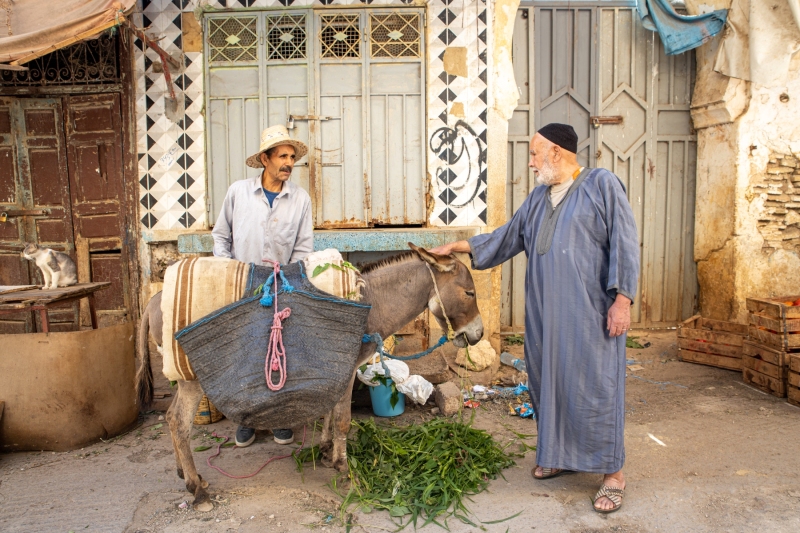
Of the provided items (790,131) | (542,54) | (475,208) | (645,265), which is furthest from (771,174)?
(475,208)

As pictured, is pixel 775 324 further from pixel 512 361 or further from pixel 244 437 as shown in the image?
pixel 244 437

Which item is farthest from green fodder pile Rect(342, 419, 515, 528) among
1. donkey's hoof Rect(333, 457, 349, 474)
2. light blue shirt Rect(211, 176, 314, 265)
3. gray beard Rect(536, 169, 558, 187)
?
gray beard Rect(536, 169, 558, 187)

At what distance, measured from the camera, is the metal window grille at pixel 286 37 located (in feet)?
20.2

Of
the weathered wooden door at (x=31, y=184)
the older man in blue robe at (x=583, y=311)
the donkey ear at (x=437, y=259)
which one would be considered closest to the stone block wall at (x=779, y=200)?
the older man in blue robe at (x=583, y=311)

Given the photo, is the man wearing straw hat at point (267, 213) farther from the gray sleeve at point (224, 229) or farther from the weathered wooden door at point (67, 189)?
the weathered wooden door at point (67, 189)

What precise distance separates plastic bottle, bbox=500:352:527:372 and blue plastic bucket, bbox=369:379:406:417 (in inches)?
68.2

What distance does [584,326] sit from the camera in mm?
3475

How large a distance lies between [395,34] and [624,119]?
9.90 feet

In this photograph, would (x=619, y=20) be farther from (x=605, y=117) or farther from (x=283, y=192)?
(x=283, y=192)

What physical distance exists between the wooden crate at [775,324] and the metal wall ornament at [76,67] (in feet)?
22.4

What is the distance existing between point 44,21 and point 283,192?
2.89 meters

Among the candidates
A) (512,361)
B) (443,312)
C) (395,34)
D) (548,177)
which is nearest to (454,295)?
(443,312)

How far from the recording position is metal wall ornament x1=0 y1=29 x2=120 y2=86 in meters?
6.30

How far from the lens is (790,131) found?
261 inches
